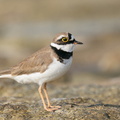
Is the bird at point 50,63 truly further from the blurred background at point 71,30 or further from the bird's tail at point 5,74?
the blurred background at point 71,30

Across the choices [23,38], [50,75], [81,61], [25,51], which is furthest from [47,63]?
[23,38]

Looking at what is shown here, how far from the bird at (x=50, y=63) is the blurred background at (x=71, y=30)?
7665mm

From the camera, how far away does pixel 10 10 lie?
5816 centimetres

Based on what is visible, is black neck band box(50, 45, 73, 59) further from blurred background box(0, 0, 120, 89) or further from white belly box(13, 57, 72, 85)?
blurred background box(0, 0, 120, 89)

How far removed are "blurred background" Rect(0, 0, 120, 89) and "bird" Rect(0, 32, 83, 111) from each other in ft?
25.1

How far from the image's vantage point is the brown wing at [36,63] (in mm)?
8469

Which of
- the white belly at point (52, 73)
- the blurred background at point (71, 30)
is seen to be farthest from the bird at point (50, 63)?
the blurred background at point (71, 30)

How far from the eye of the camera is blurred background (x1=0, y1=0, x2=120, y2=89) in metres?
24.2

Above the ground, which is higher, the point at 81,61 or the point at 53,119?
the point at 53,119

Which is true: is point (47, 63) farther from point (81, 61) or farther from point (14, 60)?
point (81, 61)

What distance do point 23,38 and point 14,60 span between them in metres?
12.2

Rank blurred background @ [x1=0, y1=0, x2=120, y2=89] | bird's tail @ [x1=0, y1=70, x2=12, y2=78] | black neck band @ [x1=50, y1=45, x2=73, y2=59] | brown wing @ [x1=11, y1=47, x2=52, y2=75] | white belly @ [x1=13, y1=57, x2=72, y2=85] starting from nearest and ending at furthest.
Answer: white belly @ [x1=13, y1=57, x2=72, y2=85]
black neck band @ [x1=50, y1=45, x2=73, y2=59]
brown wing @ [x1=11, y1=47, x2=52, y2=75]
bird's tail @ [x1=0, y1=70, x2=12, y2=78]
blurred background @ [x1=0, y1=0, x2=120, y2=89]

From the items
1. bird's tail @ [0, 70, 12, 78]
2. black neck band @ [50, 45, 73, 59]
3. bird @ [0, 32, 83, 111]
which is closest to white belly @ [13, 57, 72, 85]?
bird @ [0, 32, 83, 111]

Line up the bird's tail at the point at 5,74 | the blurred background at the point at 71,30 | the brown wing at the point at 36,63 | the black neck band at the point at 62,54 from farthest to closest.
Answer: the blurred background at the point at 71,30 < the bird's tail at the point at 5,74 < the brown wing at the point at 36,63 < the black neck band at the point at 62,54
